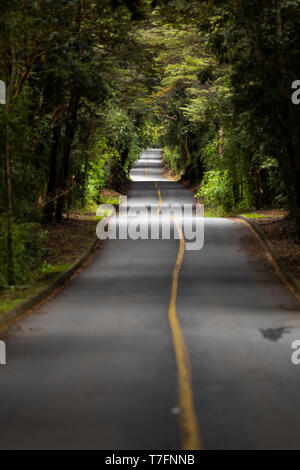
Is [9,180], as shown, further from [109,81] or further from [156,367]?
[109,81]

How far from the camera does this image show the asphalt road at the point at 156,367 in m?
7.11

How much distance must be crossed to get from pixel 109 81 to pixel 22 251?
11.6 metres

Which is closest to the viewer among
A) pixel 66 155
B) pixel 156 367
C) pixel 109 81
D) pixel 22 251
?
pixel 156 367

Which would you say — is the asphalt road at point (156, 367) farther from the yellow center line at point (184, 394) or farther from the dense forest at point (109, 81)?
the dense forest at point (109, 81)

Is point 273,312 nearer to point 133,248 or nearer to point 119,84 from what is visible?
point 133,248

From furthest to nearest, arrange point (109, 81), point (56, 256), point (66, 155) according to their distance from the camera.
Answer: point (66, 155) → point (109, 81) → point (56, 256)

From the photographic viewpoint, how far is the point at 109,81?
98.6 feet

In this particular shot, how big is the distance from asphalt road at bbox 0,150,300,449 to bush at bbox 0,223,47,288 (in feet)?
4.29

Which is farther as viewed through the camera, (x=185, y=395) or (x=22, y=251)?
(x=22, y=251)

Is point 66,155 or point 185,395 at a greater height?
point 66,155

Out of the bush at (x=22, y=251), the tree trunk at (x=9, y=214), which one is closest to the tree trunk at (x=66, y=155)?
the bush at (x=22, y=251)

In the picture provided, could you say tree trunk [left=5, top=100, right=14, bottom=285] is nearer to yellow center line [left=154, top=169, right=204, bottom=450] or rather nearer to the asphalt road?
the asphalt road

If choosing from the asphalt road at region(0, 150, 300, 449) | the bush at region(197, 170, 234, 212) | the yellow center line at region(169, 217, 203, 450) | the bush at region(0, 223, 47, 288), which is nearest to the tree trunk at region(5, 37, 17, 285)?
the bush at region(0, 223, 47, 288)

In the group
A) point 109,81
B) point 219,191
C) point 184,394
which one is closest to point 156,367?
point 184,394
